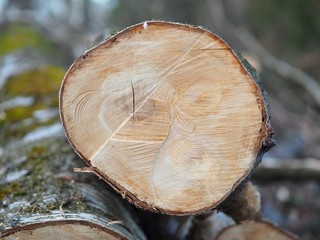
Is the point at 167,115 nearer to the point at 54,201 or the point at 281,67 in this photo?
the point at 54,201

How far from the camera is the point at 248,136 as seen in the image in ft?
5.66

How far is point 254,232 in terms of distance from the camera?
2.34 m

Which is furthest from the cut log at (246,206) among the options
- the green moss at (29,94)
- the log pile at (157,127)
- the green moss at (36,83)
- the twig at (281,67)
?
the twig at (281,67)

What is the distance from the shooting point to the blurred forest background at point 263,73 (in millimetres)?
3576

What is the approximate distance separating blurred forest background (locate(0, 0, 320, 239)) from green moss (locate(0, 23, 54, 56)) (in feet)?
0.07

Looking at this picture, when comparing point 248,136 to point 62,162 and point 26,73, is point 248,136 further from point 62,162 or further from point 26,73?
point 26,73

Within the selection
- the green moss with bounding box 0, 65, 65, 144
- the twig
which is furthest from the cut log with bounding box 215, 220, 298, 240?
the twig

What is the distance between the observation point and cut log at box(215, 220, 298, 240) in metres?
2.31

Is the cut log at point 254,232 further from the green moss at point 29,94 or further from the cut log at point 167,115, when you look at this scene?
the green moss at point 29,94

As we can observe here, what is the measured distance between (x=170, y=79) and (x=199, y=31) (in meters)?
0.21

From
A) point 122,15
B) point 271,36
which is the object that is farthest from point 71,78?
point 122,15

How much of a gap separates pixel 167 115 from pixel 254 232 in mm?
879

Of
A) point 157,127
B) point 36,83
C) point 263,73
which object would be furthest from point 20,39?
point 157,127

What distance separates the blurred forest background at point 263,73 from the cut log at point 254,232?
43.3 inches
